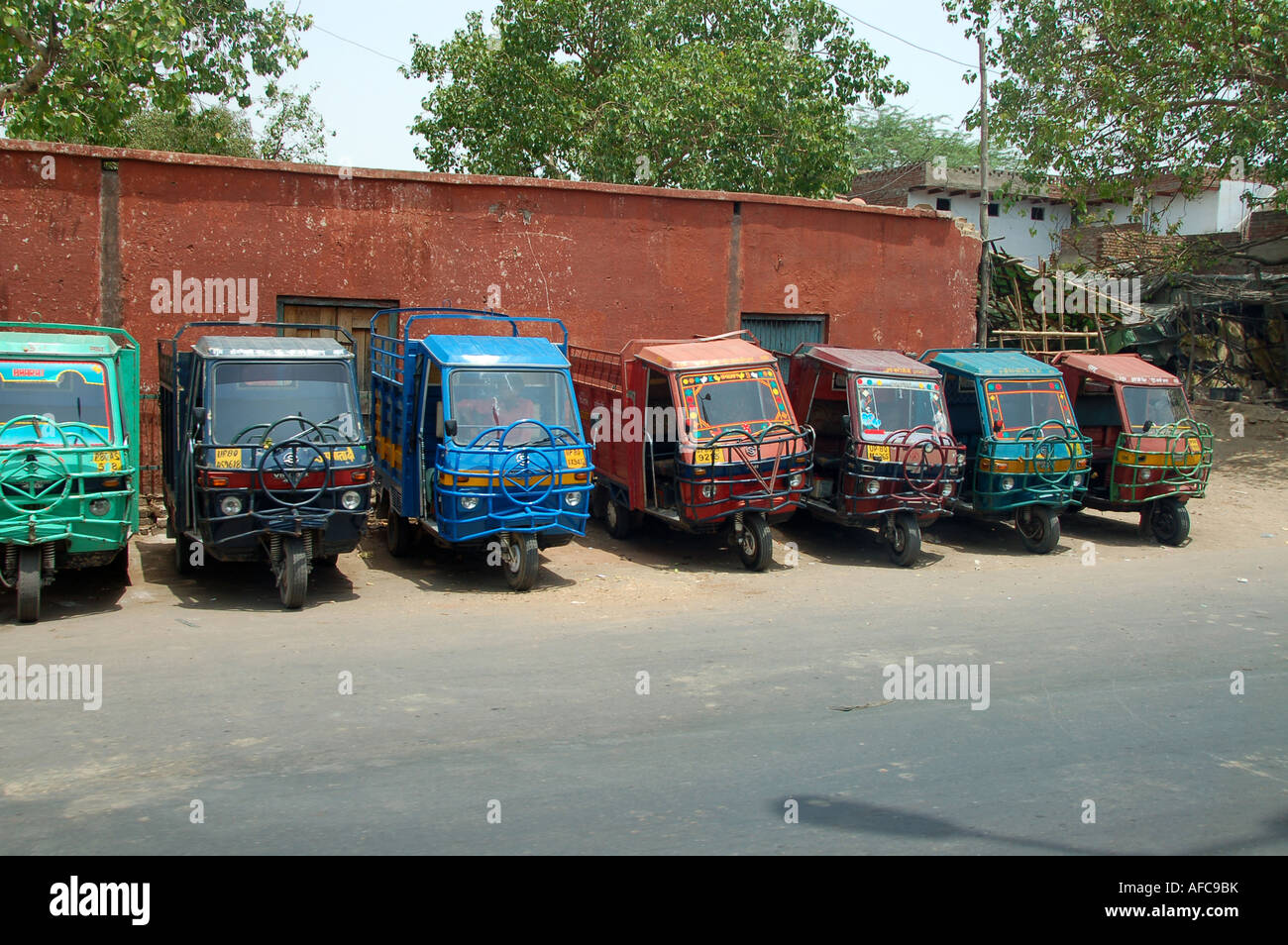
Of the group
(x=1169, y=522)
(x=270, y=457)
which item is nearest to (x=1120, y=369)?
(x=1169, y=522)

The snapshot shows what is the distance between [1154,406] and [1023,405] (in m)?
2.00

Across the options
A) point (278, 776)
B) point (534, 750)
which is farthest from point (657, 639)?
point (278, 776)

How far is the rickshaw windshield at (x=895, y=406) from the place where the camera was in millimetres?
12953

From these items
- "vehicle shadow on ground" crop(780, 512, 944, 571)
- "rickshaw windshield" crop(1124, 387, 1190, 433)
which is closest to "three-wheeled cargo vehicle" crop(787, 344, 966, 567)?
"vehicle shadow on ground" crop(780, 512, 944, 571)

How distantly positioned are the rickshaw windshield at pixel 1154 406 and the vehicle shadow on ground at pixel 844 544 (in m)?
3.09

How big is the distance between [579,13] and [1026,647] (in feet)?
75.0

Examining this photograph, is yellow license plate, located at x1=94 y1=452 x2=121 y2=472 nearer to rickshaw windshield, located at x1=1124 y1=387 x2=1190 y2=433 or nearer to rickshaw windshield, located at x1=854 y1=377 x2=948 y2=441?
rickshaw windshield, located at x1=854 y1=377 x2=948 y2=441

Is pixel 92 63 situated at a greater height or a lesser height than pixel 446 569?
greater

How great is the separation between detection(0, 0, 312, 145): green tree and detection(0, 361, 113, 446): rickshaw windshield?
33.0ft

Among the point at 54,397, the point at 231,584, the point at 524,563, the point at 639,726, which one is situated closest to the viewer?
the point at 639,726

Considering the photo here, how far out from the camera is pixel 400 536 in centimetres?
1207

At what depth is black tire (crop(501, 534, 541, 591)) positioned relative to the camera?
34.6ft

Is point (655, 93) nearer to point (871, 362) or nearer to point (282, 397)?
point (871, 362)

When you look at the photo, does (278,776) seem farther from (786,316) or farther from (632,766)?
(786,316)
